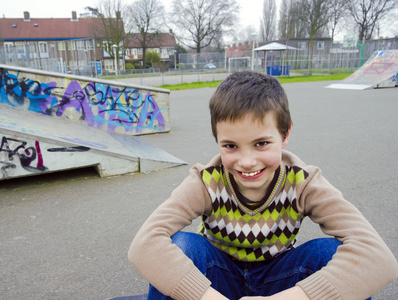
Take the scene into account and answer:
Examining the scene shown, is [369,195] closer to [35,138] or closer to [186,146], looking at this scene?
[186,146]

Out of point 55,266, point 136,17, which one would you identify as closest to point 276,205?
point 55,266

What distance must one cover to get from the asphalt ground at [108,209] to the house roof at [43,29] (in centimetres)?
5154

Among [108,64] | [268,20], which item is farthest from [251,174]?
[268,20]

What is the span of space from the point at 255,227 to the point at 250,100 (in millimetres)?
636

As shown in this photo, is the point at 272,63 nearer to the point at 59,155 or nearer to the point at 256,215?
the point at 59,155

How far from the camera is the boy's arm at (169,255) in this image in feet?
4.56

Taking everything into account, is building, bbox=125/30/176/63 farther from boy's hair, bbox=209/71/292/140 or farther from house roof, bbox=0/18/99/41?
boy's hair, bbox=209/71/292/140

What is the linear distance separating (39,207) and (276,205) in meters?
2.89

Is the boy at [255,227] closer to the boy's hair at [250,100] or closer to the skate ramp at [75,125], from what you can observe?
the boy's hair at [250,100]

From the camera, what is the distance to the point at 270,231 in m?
1.68

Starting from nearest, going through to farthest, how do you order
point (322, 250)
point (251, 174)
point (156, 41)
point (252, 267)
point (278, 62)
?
point (322, 250), point (251, 174), point (252, 267), point (278, 62), point (156, 41)

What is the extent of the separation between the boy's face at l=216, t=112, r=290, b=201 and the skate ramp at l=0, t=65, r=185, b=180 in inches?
125

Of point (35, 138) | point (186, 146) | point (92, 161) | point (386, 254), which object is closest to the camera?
point (386, 254)

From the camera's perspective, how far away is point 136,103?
22.8 feet
